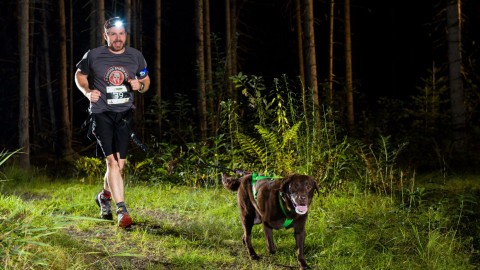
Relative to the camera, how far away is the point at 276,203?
15.7ft

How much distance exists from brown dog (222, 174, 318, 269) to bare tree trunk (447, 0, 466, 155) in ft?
31.9

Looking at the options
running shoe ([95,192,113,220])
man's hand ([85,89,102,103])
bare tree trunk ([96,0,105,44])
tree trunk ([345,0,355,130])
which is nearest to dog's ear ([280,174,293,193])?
man's hand ([85,89,102,103])

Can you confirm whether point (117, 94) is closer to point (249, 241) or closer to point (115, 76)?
point (115, 76)

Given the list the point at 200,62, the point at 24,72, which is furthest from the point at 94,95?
the point at 200,62

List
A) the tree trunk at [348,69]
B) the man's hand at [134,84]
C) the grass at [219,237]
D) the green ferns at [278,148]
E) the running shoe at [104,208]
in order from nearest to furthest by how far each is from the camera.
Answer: the grass at [219,237] → the man's hand at [134,84] → the running shoe at [104,208] → the green ferns at [278,148] → the tree trunk at [348,69]

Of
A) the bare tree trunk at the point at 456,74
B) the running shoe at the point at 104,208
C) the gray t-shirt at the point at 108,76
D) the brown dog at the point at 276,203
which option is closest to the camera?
the brown dog at the point at 276,203

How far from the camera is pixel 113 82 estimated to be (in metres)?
6.11

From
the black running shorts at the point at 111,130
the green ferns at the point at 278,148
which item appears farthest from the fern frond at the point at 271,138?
the black running shorts at the point at 111,130

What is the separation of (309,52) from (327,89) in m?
3.04

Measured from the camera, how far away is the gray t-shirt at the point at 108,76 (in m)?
6.07

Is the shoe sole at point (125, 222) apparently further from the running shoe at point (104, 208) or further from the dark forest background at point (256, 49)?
the dark forest background at point (256, 49)

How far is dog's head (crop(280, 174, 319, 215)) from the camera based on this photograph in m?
4.44

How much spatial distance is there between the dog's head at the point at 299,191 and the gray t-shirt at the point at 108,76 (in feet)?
8.62

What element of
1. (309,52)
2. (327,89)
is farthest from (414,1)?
(309,52)
